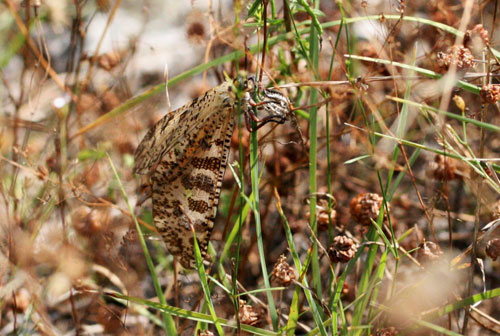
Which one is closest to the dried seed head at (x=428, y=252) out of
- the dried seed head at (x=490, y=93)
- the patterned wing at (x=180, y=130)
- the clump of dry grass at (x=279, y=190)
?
the clump of dry grass at (x=279, y=190)

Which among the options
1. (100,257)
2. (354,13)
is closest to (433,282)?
(354,13)

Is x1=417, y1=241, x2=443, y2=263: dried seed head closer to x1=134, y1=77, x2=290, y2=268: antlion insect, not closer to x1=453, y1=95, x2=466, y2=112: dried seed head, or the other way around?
x1=453, y1=95, x2=466, y2=112: dried seed head

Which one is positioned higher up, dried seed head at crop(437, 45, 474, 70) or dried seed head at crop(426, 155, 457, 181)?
dried seed head at crop(437, 45, 474, 70)

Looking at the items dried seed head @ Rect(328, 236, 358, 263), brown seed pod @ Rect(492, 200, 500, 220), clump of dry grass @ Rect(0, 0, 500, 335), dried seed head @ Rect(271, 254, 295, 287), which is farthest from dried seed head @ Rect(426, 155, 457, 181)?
dried seed head @ Rect(271, 254, 295, 287)

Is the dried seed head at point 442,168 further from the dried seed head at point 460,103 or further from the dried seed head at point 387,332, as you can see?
the dried seed head at point 387,332

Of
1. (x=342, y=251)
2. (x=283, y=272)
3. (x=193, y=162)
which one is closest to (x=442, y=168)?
(x=342, y=251)

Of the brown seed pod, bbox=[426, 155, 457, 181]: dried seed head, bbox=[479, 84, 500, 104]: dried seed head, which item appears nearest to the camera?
bbox=[479, 84, 500, 104]: dried seed head

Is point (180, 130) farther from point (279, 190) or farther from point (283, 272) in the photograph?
point (279, 190)
